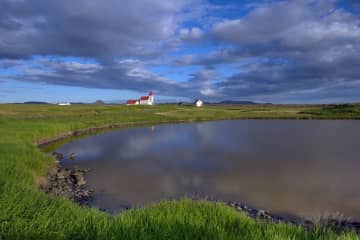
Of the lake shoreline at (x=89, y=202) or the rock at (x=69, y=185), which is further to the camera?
the rock at (x=69, y=185)

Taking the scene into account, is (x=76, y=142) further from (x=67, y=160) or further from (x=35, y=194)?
(x=35, y=194)

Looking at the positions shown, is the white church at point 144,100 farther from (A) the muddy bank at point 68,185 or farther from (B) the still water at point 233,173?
(A) the muddy bank at point 68,185

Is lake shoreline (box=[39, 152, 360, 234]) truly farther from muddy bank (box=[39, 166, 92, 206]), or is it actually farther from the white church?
the white church

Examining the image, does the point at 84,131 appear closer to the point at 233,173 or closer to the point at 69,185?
the point at 69,185

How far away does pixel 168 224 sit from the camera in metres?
5.33

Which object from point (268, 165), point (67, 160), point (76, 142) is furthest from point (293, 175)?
point (76, 142)

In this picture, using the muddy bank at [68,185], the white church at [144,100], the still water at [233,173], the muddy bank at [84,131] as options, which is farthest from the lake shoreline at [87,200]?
the white church at [144,100]

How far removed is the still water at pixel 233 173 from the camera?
11.2 m

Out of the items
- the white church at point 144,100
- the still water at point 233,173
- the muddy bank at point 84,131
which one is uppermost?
the white church at point 144,100

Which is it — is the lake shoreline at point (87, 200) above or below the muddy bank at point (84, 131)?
below

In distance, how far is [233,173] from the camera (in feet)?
51.6

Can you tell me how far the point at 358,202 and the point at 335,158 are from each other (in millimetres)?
9115

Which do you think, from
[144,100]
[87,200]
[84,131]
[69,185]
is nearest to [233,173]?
[87,200]

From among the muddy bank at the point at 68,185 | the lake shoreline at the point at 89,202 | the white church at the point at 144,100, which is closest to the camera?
the lake shoreline at the point at 89,202
